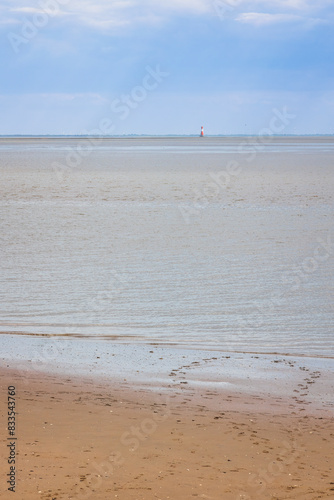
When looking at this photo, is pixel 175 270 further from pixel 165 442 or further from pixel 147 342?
pixel 165 442

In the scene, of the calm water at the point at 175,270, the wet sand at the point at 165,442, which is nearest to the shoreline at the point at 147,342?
the calm water at the point at 175,270

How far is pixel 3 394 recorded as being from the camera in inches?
297

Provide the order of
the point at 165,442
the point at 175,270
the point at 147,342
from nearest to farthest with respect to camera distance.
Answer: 1. the point at 165,442
2. the point at 147,342
3. the point at 175,270

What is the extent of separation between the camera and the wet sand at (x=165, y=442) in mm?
5531

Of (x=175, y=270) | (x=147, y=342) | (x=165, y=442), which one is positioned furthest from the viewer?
(x=175, y=270)

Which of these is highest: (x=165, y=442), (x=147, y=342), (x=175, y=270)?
(x=175, y=270)

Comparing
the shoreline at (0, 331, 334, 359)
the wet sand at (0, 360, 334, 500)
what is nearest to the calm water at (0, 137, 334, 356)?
the shoreline at (0, 331, 334, 359)

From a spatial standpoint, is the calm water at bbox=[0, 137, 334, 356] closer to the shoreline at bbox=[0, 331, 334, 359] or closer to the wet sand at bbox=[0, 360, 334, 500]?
the shoreline at bbox=[0, 331, 334, 359]

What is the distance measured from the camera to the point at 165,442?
21.0 feet

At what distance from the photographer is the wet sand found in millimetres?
5531

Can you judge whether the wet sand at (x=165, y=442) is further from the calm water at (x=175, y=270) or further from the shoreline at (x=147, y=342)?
the calm water at (x=175, y=270)

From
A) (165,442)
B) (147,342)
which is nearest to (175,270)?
(147,342)

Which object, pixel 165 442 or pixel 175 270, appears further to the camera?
pixel 175 270

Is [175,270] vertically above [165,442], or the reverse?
[175,270]
